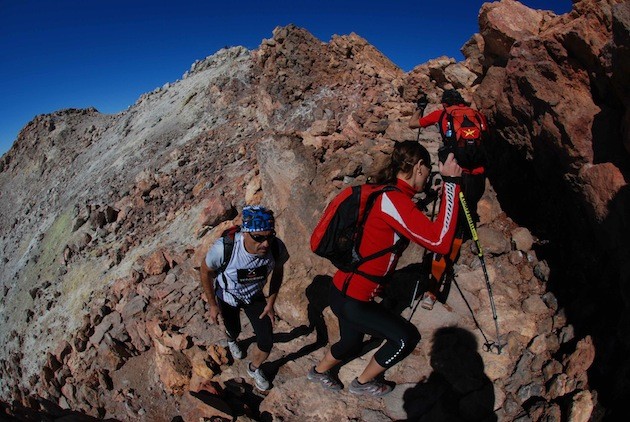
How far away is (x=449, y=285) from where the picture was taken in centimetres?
547

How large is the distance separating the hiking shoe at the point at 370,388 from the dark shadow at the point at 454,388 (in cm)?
25

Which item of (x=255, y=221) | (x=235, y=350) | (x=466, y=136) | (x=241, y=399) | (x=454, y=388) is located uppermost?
(x=466, y=136)

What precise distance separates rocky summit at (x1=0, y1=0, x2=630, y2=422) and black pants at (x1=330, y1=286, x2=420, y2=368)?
1.06 meters

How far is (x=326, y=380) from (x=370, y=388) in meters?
0.54

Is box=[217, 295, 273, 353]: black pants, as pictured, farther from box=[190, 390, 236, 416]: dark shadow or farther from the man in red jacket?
the man in red jacket

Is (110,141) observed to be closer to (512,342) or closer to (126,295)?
(126,295)

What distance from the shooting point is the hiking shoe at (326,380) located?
15.3 feet

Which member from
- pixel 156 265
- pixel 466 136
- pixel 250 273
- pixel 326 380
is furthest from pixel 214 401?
pixel 156 265

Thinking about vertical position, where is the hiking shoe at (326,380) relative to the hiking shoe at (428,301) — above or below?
below

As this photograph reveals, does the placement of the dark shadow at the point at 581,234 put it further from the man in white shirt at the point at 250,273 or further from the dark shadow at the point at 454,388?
the man in white shirt at the point at 250,273

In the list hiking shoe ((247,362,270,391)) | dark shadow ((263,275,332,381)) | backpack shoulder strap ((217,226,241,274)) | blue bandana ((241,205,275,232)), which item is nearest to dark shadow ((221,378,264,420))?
hiking shoe ((247,362,270,391))

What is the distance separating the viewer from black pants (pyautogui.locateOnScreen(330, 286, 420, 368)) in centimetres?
373

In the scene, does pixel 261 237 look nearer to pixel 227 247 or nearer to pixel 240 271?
pixel 227 247

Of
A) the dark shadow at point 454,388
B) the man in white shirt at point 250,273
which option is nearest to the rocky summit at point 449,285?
the dark shadow at point 454,388
